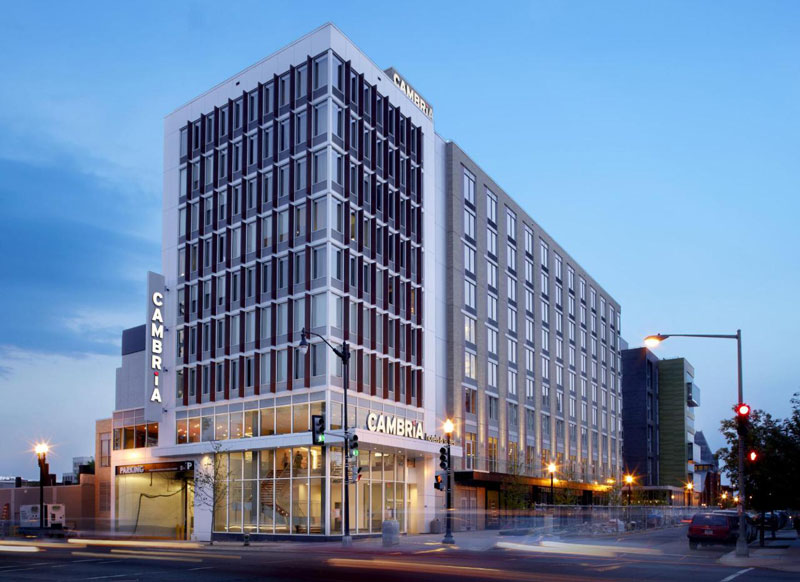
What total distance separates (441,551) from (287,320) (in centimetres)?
2284

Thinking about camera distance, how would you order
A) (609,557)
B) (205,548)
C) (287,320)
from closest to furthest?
(609,557), (205,548), (287,320)

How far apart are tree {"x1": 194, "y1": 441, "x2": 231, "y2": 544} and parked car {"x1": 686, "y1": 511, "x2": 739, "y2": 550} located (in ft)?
95.8

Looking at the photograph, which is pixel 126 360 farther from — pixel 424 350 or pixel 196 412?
pixel 424 350

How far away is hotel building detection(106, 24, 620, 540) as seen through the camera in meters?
56.2

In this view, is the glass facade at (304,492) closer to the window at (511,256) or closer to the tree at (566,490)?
the tree at (566,490)

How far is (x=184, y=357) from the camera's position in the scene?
210 ft

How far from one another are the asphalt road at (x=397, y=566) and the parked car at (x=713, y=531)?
1658 millimetres

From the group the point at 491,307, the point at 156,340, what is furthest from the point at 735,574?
the point at 491,307

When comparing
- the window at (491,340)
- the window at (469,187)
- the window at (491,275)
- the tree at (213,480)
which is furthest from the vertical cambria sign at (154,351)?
the window at (491,275)

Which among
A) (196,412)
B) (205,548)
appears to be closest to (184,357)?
(196,412)

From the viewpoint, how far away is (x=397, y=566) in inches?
1120

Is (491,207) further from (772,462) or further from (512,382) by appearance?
(772,462)

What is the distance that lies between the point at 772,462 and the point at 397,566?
24.3 m

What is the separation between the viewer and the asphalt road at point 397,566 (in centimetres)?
2439
